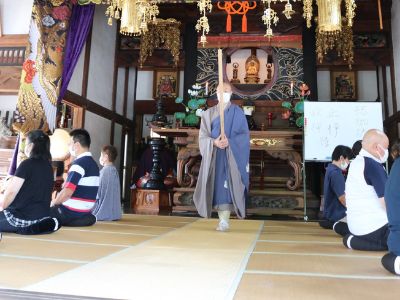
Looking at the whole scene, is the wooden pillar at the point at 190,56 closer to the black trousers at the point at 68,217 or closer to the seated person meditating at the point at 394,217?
the black trousers at the point at 68,217

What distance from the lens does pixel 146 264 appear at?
5.45 feet

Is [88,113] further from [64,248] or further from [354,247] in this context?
[354,247]

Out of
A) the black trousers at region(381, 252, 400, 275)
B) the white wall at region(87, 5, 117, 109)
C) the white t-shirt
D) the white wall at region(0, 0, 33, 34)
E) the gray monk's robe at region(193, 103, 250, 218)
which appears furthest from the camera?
the white wall at region(87, 5, 117, 109)

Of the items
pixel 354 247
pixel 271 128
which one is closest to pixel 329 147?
pixel 271 128

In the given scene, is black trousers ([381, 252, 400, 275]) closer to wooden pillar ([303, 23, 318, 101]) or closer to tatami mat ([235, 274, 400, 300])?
tatami mat ([235, 274, 400, 300])

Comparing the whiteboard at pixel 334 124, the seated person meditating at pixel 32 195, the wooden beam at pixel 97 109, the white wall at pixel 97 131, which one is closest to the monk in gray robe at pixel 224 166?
the seated person meditating at pixel 32 195

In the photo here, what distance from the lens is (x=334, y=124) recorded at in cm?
514

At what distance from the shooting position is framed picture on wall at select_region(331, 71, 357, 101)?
745cm

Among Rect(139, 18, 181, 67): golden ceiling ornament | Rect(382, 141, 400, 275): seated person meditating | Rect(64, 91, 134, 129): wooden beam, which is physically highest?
Rect(139, 18, 181, 67): golden ceiling ornament

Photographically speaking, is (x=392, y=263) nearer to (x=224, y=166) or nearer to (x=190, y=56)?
(x=224, y=166)

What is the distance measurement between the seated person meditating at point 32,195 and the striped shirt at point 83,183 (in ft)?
1.53

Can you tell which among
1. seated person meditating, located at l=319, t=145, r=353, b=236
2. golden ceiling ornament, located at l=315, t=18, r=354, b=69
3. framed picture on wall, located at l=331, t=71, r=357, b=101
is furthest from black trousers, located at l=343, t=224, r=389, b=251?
framed picture on wall, located at l=331, t=71, r=357, b=101

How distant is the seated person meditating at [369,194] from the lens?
1.99 m

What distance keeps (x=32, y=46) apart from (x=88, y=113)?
177cm
